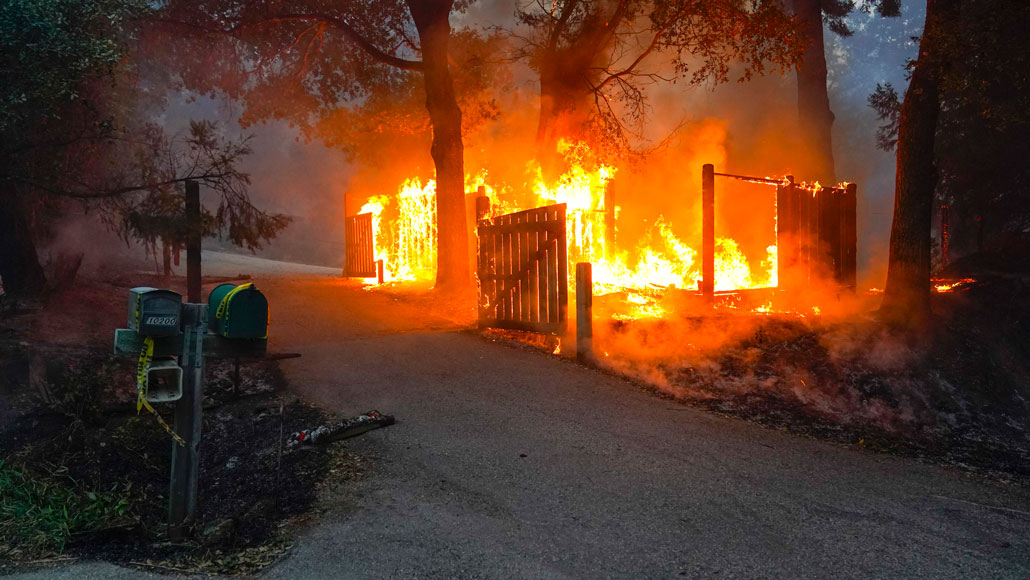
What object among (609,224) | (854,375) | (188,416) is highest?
(609,224)

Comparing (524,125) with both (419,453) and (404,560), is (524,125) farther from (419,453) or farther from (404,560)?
(404,560)

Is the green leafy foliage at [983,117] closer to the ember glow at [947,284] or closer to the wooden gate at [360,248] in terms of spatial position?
the ember glow at [947,284]

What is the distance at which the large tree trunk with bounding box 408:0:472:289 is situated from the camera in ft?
47.7

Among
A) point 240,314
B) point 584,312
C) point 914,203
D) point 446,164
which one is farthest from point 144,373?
point 914,203

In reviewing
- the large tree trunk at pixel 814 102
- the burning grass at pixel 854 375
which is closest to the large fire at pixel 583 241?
the burning grass at pixel 854 375

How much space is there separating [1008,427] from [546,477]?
23.7ft

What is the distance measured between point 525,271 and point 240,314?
5.49m

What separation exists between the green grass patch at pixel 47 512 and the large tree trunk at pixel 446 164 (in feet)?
31.4

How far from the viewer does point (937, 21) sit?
10844 millimetres

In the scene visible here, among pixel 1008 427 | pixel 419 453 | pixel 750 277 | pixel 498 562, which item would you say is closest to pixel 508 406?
pixel 419 453

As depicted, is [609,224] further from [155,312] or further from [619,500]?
[155,312]

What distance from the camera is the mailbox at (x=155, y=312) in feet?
14.5

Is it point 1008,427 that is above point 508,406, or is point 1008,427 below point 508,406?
below

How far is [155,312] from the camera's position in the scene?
14.6 feet
